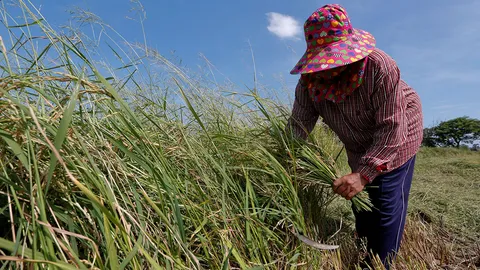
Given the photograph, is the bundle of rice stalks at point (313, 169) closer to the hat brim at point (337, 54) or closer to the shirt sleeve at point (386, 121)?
the shirt sleeve at point (386, 121)

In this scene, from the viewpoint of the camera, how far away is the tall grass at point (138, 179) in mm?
704

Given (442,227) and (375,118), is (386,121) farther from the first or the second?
(442,227)

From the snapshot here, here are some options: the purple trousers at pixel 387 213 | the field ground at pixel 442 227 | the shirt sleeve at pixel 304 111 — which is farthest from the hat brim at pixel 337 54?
the field ground at pixel 442 227

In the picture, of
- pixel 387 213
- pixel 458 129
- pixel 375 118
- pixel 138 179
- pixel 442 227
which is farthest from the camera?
pixel 458 129

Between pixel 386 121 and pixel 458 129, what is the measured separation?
2312 cm

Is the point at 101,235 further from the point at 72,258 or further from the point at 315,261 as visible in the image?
the point at 315,261

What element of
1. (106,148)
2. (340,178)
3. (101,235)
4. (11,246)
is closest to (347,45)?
(340,178)

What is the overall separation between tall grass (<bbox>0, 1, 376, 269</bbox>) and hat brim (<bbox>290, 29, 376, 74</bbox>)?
0.28m

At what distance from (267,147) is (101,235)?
0.81 m

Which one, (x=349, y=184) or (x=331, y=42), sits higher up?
(x=331, y=42)

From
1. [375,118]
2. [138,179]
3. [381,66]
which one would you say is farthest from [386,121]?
[138,179]

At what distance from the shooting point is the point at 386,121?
4.43ft

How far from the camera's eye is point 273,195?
1.29 metres

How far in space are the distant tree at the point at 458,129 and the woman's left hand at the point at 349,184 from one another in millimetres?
21677
